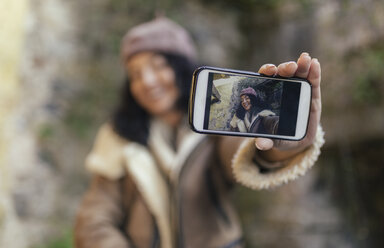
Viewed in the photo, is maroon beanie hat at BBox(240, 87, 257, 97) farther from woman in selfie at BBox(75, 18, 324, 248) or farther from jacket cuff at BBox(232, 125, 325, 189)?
woman in selfie at BBox(75, 18, 324, 248)

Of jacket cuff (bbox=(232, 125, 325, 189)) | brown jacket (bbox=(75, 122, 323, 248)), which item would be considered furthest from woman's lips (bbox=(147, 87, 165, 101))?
jacket cuff (bbox=(232, 125, 325, 189))

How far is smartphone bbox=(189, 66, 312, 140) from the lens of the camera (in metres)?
0.45

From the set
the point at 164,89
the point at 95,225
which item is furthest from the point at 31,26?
the point at 95,225

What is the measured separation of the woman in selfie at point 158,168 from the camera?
834 mm

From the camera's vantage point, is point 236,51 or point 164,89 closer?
point 164,89

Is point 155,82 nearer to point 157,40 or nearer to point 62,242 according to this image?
point 157,40

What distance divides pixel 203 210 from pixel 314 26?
0.90 m

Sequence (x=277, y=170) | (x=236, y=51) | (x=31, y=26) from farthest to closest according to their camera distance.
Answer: (x=236, y=51), (x=31, y=26), (x=277, y=170)

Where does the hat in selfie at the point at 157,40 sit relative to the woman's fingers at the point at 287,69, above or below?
above

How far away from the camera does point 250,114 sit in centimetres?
45

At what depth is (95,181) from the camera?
3.22 feet

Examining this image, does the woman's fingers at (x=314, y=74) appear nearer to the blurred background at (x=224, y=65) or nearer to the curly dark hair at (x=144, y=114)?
the curly dark hair at (x=144, y=114)

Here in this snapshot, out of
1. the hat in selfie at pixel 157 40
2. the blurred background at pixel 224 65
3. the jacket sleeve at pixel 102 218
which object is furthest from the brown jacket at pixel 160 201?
the blurred background at pixel 224 65

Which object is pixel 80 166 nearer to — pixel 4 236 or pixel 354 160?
pixel 4 236
